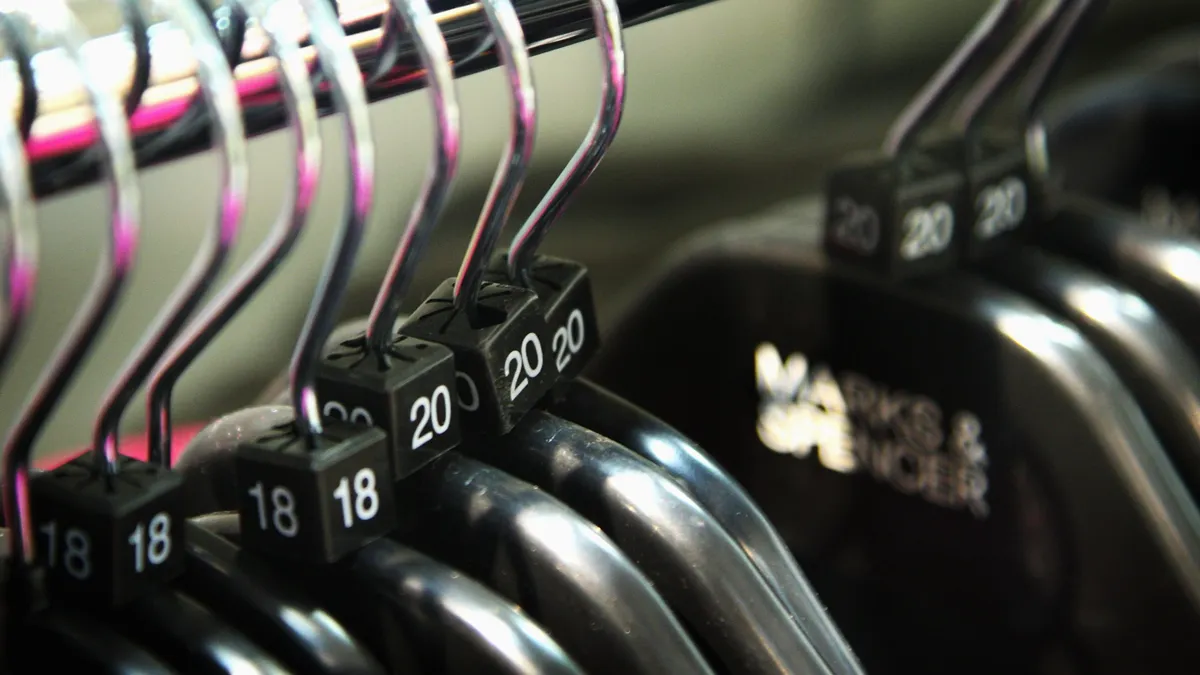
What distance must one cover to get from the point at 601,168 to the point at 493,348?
77 cm

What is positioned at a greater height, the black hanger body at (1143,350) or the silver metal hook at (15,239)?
the silver metal hook at (15,239)

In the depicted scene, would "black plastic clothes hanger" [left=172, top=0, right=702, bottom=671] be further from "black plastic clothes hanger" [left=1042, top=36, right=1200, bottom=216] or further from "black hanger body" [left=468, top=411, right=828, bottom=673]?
"black plastic clothes hanger" [left=1042, top=36, right=1200, bottom=216]

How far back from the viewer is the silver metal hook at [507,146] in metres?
0.43

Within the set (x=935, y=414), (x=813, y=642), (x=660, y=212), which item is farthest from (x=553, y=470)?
(x=660, y=212)

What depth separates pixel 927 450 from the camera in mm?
721

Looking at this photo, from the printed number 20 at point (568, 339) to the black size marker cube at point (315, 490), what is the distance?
0.10m

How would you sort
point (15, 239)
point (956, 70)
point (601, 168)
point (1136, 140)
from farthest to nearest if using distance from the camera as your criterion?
point (601, 168) < point (1136, 140) < point (956, 70) < point (15, 239)

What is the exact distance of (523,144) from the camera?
45 centimetres

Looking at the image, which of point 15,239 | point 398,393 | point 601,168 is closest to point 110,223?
point 15,239

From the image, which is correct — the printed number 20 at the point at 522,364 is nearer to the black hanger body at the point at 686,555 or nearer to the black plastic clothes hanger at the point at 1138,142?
the black hanger body at the point at 686,555

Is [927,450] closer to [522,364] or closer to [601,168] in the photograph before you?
[522,364]

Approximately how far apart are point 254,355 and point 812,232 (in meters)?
0.58

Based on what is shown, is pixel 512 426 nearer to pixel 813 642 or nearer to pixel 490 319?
pixel 490 319

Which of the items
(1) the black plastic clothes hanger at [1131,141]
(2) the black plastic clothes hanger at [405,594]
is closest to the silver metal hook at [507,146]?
(2) the black plastic clothes hanger at [405,594]
